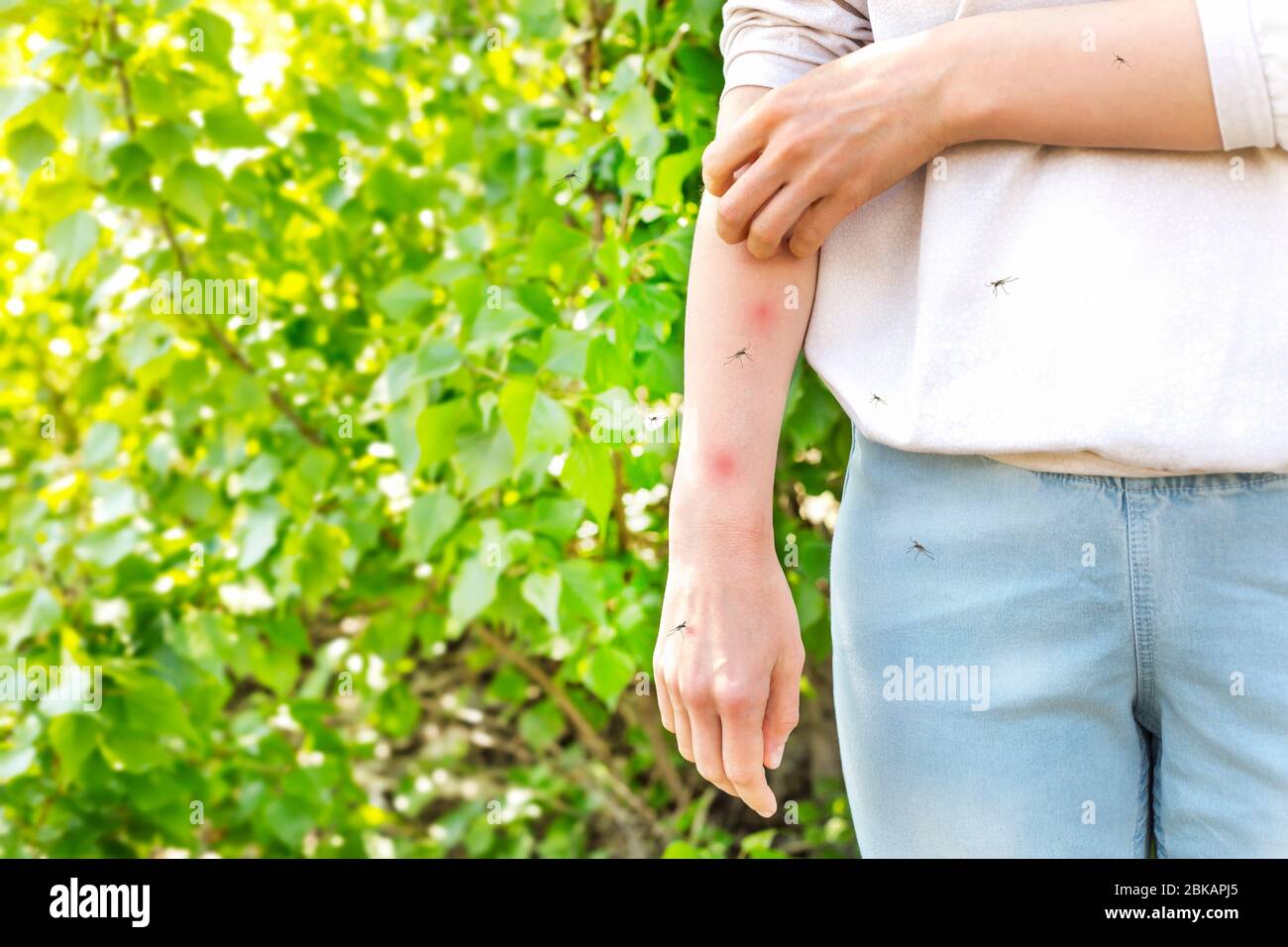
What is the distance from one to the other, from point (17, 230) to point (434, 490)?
30.7 inches

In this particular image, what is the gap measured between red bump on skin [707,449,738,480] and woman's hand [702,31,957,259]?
129 mm

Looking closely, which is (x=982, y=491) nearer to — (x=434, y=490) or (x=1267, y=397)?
(x=1267, y=397)

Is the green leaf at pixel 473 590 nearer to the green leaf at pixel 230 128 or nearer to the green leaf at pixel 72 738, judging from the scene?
the green leaf at pixel 72 738

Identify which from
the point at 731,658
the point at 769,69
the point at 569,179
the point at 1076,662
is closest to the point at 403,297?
the point at 569,179

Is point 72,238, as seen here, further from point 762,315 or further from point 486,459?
point 762,315

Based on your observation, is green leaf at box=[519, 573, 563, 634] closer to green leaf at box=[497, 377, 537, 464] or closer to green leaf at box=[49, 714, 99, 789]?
green leaf at box=[497, 377, 537, 464]

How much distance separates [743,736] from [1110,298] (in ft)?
1.09

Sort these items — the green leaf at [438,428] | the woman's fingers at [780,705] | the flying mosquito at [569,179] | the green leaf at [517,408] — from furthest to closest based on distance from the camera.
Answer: the flying mosquito at [569,179] < the green leaf at [438,428] < the green leaf at [517,408] < the woman's fingers at [780,705]

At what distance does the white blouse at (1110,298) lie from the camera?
0.60 meters

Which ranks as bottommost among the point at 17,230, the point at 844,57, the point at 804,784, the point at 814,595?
the point at 804,784

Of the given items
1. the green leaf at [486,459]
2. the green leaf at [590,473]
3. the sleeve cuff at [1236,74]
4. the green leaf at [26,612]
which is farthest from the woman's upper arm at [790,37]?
the green leaf at [26,612]

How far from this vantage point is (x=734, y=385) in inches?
27.4

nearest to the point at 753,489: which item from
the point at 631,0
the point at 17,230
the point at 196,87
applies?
the point at 631,0

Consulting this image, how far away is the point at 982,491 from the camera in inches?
25.9
